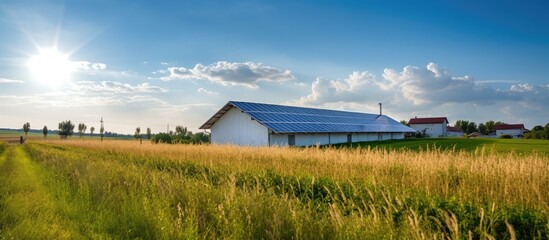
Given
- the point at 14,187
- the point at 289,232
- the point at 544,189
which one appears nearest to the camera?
the point at 289,232

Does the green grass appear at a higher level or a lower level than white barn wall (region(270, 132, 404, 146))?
lower

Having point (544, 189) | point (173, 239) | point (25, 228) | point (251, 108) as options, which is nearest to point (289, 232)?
point (173, 239)

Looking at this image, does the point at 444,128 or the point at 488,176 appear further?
the point at 444,128

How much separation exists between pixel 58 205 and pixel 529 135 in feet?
294

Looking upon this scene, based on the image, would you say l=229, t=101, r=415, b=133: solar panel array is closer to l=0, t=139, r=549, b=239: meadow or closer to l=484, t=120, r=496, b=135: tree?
l=0, t=139, r=549, b=239: meadow

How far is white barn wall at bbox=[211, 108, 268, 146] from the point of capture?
35.6 m

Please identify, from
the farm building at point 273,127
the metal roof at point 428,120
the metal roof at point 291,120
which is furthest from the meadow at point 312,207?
→ the metal roof at point 428,120

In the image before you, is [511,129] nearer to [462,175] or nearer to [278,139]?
[278,139]

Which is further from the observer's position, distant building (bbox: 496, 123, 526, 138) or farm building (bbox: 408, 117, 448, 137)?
distant building (bbox: 496, 123, 526, 138)

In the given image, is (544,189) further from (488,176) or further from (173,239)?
(173,239)

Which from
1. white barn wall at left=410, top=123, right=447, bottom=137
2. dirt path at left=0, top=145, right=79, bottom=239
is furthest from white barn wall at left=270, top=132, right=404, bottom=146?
white barn wall at left=410, top=123, right=447, bottom=137

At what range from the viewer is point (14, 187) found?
1320 centimetres

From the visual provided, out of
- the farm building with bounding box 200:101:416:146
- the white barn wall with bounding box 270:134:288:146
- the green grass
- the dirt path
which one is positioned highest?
the farm building with bounding box 200:101:416:146

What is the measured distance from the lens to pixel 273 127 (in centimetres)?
3419
